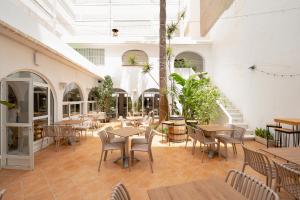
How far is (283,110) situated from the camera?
7484 millimetres

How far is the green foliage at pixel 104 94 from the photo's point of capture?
1440 cm

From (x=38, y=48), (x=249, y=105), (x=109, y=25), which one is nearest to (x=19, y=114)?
(x=38, y=48)

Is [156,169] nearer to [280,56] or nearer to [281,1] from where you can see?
A: [280,56]

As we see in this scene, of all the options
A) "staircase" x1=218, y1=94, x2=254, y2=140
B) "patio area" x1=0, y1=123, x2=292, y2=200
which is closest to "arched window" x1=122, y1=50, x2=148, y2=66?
"staircase" x1=218, y1=94, x2=254, y2=140

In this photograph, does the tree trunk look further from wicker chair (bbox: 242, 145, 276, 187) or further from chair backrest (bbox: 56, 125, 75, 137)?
wicker chair (bbox: 242, 145, 276, 187)

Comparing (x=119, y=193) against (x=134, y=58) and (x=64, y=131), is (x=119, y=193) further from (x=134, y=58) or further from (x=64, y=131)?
(x=134, y=58)

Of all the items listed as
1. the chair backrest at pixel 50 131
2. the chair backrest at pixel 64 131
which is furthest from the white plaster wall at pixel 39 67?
the chair backrest at pixel 64 131

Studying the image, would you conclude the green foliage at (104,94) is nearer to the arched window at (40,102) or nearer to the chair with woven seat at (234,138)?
the arched window at (40,102)

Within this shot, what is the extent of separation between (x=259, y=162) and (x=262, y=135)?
17.8 ft

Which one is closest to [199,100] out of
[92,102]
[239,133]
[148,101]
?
[239,133]

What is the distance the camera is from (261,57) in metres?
8.90

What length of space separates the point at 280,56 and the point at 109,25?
18005mm

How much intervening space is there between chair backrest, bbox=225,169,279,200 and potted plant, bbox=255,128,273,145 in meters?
6.15

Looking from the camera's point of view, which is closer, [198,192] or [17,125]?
[198,192]
